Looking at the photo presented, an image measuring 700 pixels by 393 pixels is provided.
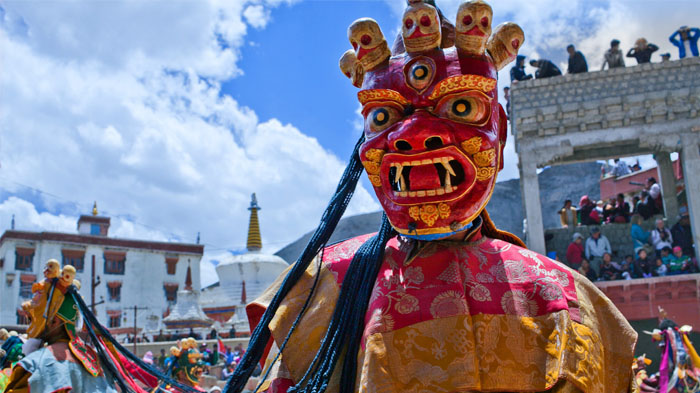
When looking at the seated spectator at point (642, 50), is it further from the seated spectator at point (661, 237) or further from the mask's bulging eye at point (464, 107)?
the mask's bulging eye at point (464, 107)

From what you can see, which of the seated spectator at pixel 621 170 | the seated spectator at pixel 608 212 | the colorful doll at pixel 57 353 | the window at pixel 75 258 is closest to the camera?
the colorful doll at pixel 57 353

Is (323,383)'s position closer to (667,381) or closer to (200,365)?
(200,365)

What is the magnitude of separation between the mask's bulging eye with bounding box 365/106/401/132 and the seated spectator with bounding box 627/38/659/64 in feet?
43.2

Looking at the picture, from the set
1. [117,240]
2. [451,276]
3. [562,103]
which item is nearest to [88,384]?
[451,276]

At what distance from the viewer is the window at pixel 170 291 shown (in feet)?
124

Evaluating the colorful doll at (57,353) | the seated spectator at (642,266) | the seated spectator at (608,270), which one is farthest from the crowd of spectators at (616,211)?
the colorful doll at (57,353)

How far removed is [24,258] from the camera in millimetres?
33312

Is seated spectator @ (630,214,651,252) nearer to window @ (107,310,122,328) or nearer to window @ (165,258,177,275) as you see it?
window @ (107,310,122,328)

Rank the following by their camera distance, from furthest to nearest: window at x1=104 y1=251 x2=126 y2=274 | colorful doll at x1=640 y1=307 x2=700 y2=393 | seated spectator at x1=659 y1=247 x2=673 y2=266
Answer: window at x1=104 y1=251 x2=126 y2=274, seated spectator at x1=659 y1=247 x2=673 y2=266, colorful doll at x1=640 y1=307 x2=700 y2=393

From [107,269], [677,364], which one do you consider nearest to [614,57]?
[677,364]

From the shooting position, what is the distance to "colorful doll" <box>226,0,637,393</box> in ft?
8.02

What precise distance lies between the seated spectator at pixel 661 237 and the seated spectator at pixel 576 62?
370cm

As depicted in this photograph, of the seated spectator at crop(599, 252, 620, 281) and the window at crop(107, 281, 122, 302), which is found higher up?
the window at crop(107, 281, 122, 302)

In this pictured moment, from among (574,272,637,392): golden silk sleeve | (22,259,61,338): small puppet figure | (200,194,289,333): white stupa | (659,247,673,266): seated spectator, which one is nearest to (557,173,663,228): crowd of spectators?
(659,247,673,266): seated spectator
